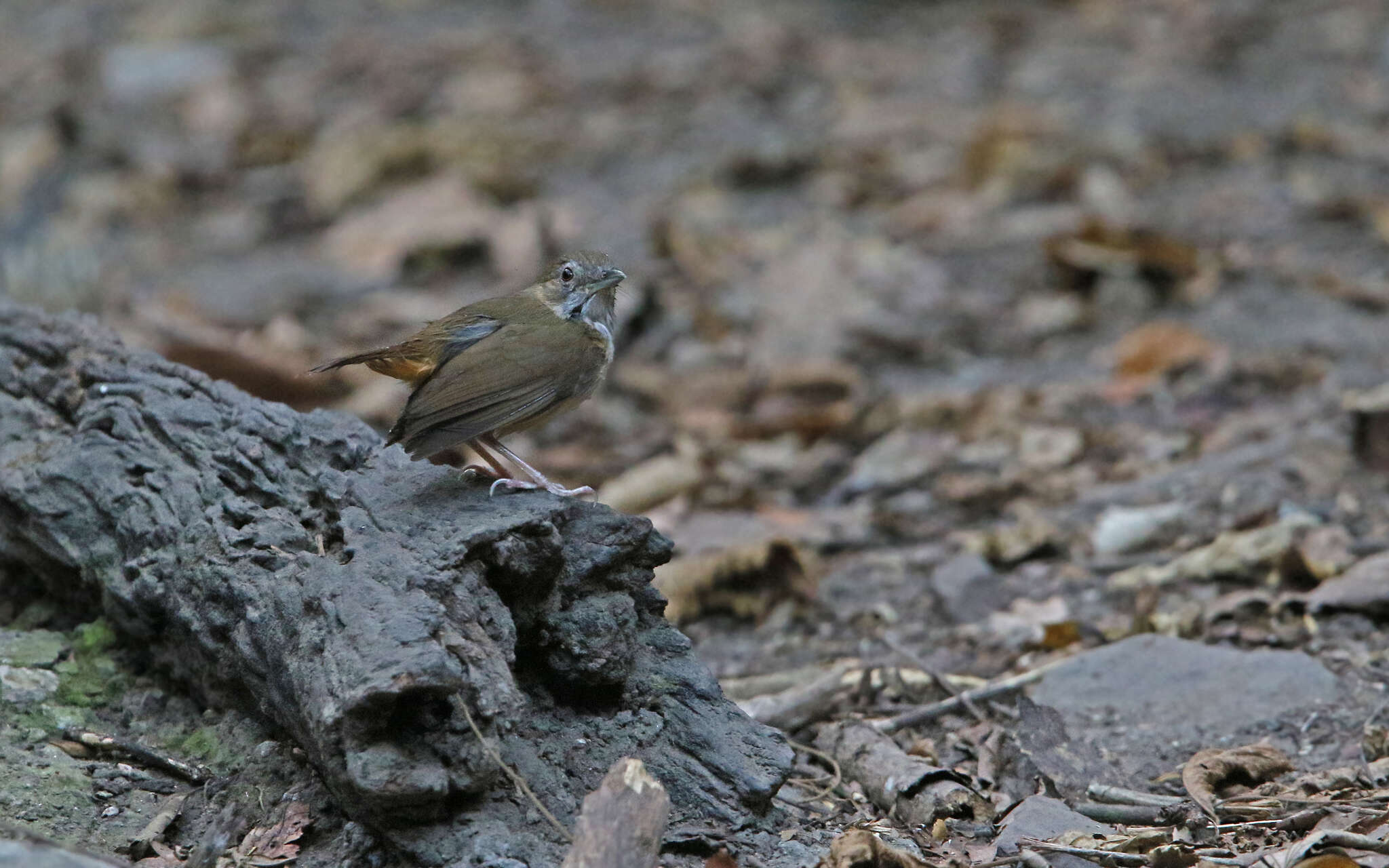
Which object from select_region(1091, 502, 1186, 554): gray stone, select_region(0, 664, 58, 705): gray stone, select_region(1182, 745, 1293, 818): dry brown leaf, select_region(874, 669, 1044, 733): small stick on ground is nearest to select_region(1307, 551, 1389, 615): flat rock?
select_region(1091, 502, 1186, 554): gray stone

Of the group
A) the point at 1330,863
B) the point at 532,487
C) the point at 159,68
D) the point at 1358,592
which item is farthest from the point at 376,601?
the point at 159,68

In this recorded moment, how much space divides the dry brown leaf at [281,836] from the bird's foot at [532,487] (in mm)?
856

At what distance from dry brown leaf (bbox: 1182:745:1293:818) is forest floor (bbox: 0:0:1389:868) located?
30 millimetres

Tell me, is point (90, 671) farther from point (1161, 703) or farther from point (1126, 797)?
point (1161, 703)

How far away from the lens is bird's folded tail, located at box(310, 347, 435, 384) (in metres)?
3.73

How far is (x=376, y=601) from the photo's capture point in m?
3.15

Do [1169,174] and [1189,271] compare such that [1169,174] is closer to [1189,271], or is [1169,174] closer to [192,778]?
[1189,271]

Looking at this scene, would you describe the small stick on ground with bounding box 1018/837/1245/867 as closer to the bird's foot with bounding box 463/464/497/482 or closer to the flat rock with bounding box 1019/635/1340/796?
the flat rock with bounding box 1019/635/1340/796

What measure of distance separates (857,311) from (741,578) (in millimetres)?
3243

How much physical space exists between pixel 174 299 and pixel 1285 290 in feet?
20.0

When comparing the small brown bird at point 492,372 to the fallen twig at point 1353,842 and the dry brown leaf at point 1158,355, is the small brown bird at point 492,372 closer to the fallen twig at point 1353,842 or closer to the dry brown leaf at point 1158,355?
the fallen twig at point 1353,842

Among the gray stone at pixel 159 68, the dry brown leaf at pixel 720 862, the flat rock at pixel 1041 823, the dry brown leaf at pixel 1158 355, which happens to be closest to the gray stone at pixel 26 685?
the dry brown leaf at pixel 720 862

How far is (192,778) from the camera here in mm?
3445

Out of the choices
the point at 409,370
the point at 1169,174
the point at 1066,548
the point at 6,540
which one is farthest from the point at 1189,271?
the point at 6,540
